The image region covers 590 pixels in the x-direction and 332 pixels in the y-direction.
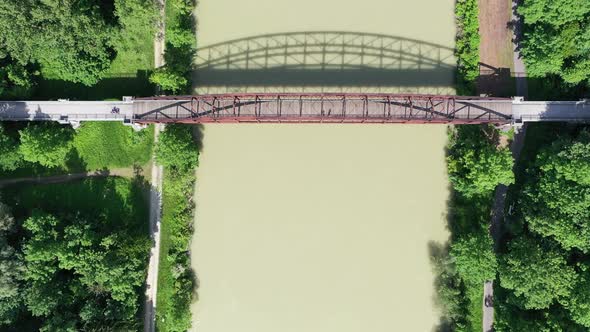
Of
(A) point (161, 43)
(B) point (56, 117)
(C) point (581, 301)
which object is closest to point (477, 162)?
(C) point (581, 301)

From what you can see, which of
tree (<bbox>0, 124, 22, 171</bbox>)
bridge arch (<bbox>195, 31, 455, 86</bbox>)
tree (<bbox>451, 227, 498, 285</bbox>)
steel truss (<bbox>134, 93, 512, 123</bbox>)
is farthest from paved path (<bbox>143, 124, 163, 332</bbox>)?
tree (<bbox>451, 227, 498, 285</bbox>)

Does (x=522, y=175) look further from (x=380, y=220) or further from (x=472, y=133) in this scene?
(x=380, y=220)

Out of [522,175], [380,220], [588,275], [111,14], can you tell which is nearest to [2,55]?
[111,14]

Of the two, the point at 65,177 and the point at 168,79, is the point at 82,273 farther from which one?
the point at 168,79

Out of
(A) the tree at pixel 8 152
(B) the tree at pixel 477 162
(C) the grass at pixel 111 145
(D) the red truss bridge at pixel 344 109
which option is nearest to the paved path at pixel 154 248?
(C) the grass at pixel 111 145

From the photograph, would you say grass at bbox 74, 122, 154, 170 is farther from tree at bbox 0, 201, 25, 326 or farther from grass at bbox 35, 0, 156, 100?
tree at bbox 0, 201, 25, 326
